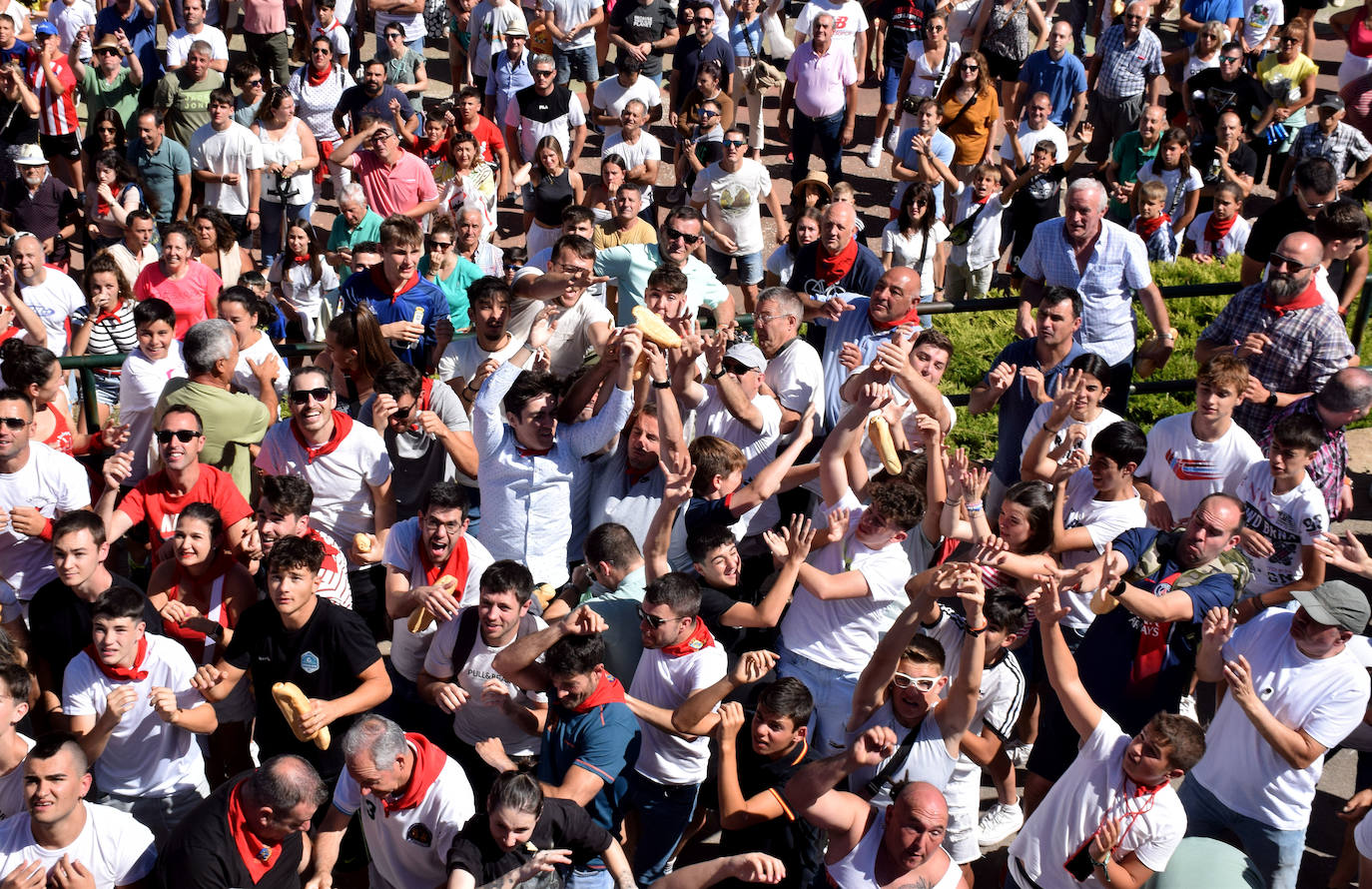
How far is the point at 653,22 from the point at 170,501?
8.47 metres

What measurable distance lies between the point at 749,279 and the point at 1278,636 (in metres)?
5.53

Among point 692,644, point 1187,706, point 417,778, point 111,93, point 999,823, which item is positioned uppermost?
point 111,93

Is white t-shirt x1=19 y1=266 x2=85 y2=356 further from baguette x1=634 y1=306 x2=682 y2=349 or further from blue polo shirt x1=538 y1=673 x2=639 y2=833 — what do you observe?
blue polo shirt x1=538 y1=673 x2=639 y2=833

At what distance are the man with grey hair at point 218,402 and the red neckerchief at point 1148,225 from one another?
6.25 meters

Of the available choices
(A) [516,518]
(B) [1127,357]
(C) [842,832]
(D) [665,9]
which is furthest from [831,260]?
(D) [665,9]

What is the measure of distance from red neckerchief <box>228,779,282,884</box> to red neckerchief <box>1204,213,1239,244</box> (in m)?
8.11

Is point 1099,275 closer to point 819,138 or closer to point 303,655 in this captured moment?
point 303,655

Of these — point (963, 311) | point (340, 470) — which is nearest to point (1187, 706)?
point (963, 311)

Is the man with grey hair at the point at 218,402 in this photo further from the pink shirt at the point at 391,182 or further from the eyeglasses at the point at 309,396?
the pink shirt at the point at 391,182

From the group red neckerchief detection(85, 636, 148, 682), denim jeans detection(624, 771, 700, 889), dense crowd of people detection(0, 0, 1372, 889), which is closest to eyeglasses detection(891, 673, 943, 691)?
dense crowd of people detection(0, 0, 1372, 889)

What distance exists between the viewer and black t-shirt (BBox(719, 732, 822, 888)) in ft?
17.3

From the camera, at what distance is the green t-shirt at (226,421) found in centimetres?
677

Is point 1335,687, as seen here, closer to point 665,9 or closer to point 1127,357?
point 1127,357

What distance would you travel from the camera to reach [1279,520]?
6617 mm
